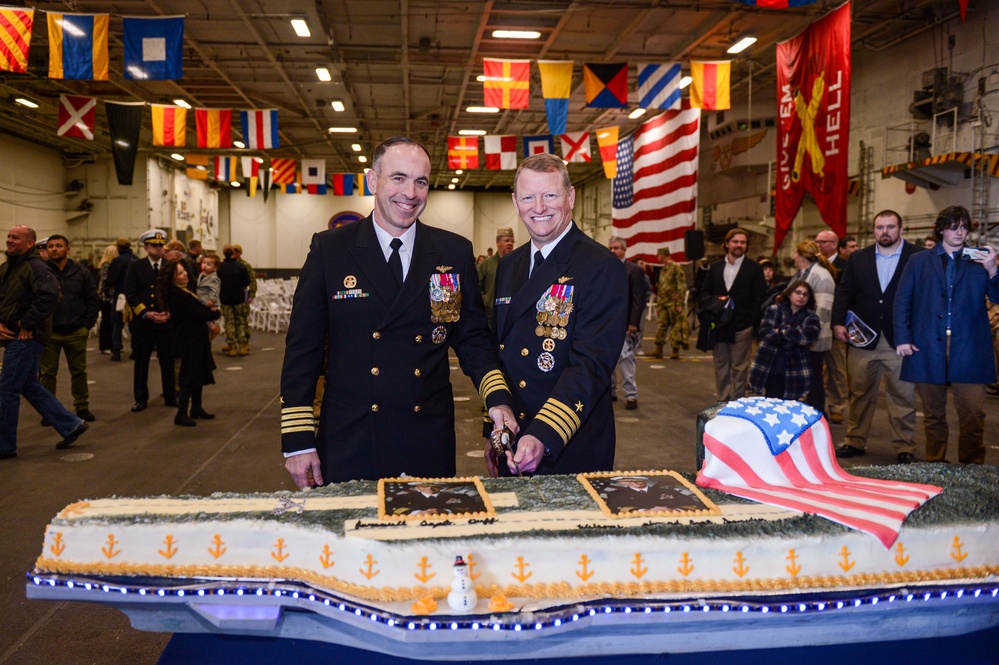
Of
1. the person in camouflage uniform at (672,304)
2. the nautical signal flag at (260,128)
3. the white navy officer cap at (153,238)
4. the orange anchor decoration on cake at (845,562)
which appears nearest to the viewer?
the orange anchor decoration on cake at (845,562)

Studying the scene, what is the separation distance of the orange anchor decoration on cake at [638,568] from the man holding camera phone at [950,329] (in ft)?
14.0

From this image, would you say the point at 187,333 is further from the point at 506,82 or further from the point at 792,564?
the point at 506,82

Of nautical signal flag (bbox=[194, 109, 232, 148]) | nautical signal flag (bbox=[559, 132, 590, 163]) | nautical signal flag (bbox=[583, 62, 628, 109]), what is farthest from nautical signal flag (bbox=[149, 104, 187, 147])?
nautical signal flag (bbox=[559, 132, 590, 163])

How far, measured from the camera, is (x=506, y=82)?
11.7 meters

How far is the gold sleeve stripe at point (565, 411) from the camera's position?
2.17 meters

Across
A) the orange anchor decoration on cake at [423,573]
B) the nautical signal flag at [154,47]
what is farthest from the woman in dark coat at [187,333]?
the orange anchor decoration on cake at [423,573]

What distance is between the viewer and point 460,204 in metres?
35.0

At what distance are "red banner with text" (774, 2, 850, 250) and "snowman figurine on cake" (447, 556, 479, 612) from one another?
8.40m

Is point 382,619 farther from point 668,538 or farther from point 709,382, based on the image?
point 709,382

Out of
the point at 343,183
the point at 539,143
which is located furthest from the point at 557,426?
the point at 343,183

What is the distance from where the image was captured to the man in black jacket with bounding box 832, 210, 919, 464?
18.3ft

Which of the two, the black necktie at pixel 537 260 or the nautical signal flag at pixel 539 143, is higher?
the nautical signal flag at pixel 539 143

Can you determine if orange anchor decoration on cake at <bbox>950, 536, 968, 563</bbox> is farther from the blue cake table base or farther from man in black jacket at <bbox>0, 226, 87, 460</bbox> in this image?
man in black jacket at <bbox>0, 226, 87, 460</bbox>

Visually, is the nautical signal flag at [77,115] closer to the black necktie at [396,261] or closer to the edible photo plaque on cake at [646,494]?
the black necktie at [396,261]
